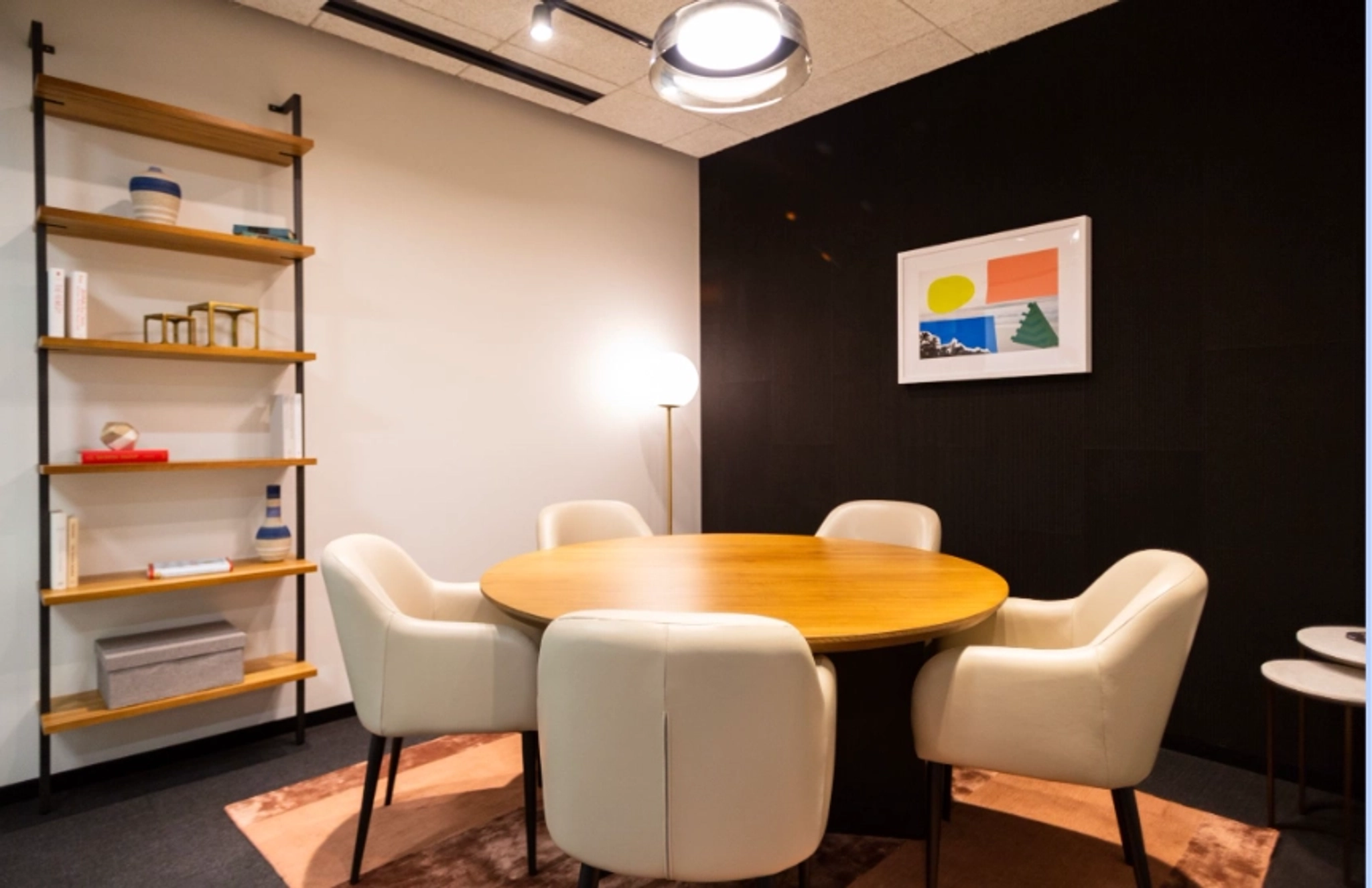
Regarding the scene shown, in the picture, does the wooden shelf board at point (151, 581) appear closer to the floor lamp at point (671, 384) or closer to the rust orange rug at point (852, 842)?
the rust orange rug at point (852, 842)

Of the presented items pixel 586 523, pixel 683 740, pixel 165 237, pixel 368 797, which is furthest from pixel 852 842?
pixel 165 237

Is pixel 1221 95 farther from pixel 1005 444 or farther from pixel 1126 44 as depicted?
pixel 1005 444

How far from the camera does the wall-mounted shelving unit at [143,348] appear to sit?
2549mm

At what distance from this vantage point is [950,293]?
11.8 ft

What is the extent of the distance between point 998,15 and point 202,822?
4.02 meters

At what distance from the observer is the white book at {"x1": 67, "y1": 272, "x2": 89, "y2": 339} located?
2.57 metres

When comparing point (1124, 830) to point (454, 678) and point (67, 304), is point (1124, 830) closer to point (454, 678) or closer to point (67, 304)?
point (454, 678)

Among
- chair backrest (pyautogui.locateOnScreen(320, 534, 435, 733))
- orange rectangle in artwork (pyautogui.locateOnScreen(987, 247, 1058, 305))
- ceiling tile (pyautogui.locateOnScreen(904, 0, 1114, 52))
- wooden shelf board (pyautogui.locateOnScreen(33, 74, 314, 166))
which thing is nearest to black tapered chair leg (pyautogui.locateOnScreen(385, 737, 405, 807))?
chair backrest (pyautogui.locateOnScreen(320, 534, 435, 733))

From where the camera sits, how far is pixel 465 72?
361 centimetres

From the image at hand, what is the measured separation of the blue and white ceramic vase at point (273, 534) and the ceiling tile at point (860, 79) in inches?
95.8

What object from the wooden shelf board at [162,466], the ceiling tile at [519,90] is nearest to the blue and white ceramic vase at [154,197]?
the wooden shelf board at [162,466]

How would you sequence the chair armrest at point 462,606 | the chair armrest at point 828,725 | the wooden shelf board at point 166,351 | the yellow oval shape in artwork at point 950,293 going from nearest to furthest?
the chair armrest at point 828,725 → the chair armrest at point 462,606 → the wooden shelf board at point 166,351 → the yellow oval shape in artwork at point 950,293

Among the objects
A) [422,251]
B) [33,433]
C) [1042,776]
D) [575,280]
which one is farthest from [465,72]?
[1042,776]

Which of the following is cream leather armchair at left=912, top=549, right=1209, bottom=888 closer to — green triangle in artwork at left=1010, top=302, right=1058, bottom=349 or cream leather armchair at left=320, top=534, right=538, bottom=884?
cream leather armchair at left=320, top=534, right=538, bottom=884
